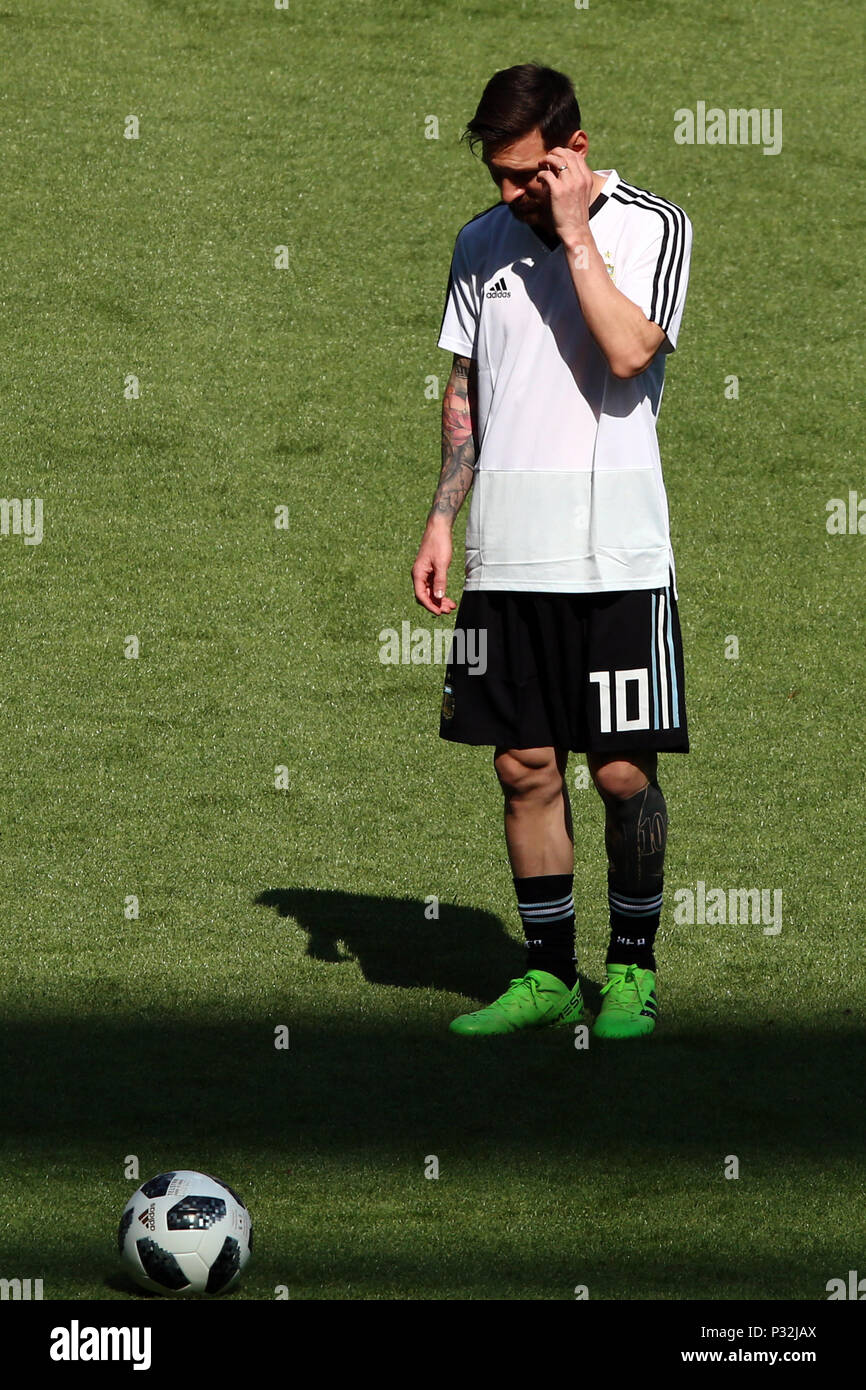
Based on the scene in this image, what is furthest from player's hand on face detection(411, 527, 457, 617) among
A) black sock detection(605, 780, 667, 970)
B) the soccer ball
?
the soccer ball

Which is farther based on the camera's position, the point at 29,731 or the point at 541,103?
the point at 29,731

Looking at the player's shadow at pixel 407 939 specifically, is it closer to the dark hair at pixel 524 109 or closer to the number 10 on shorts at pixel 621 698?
the number 10 on shorts at pixel 621 698

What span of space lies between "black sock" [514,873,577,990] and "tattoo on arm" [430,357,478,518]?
0.86 m

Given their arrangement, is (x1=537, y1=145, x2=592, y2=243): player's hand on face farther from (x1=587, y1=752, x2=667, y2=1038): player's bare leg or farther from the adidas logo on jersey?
(x1=587, y1=752, x2=667, y2=1038): player's bare leg

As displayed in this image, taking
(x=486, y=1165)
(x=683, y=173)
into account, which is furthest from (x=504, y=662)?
(x=683, y=173)

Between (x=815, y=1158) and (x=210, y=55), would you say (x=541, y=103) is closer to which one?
(x=815, y=1158)

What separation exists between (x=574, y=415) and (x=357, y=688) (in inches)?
120

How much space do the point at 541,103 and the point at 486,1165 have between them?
214 centimetres

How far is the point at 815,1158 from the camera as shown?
352cm

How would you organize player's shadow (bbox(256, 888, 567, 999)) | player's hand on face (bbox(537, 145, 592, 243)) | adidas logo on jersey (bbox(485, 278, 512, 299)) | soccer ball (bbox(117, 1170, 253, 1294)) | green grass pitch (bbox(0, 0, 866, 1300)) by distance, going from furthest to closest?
player's shadow (bbox(256, 888, 567, 999)), adidas logo on jersey (bbox(485, 278, 512, 299)), player's hand on face (bbox(537, 145, 592, 243)), green grass pitch (bbox(0, 0, 866, 1300)), soccer ball (bbox(117, 1170, 253, 1294))

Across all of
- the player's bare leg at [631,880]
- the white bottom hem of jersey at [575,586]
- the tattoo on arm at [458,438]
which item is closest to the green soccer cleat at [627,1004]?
the player's bare leg at [631,880]

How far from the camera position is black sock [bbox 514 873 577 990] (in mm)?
4082
